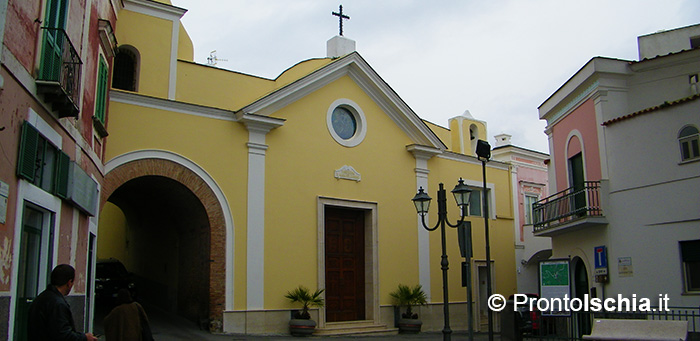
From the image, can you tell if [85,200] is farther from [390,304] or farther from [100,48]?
[390,304]

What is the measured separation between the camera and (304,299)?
16719 millimetres

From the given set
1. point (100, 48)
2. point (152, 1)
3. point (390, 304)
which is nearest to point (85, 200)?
point (100, 48)

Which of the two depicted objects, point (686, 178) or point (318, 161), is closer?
point (686, 178)

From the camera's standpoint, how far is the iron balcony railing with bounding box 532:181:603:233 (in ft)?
52.7

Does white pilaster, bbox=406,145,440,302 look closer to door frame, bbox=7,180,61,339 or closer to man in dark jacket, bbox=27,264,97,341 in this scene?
door frame, bbox=7,180,61,339

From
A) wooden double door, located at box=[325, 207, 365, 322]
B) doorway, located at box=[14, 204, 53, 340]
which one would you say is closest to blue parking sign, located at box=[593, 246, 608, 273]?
wooden double door, located at box=[325, 207, 365, 322]

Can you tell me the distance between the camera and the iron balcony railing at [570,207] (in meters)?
16.1

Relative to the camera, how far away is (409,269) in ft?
65.0

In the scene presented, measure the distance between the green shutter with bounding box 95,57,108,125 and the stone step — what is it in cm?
790

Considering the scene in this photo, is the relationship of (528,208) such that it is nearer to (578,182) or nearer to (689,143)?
(578,182)

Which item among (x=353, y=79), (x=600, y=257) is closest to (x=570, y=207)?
(x=600, y=257)

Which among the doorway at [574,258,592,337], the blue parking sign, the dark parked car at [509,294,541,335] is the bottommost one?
the dark parked car at [509,294,541,335]

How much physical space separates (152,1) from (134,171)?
4.57 m

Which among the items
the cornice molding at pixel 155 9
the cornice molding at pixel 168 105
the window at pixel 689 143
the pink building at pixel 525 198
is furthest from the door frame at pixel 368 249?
the window at pixel 689 143
